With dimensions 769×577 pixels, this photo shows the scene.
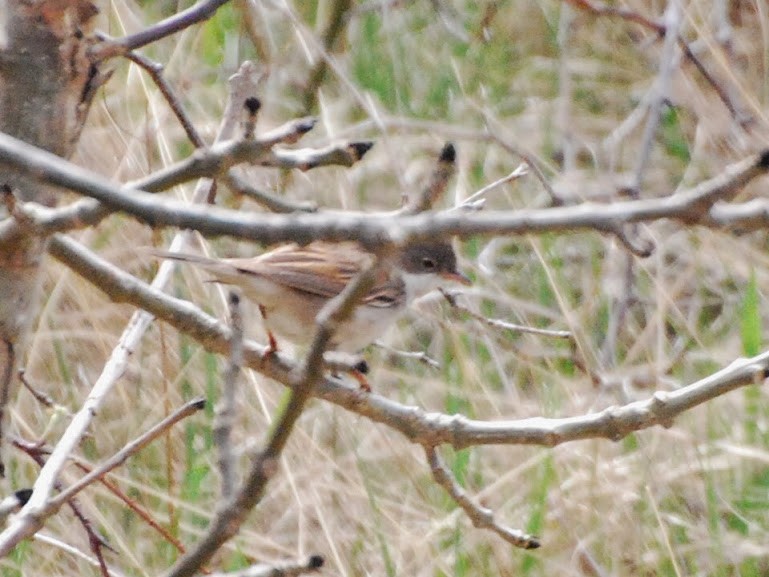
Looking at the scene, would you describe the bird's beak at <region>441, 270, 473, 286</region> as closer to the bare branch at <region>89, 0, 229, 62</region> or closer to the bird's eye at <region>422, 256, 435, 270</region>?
the bird's eye at <region>422, 256, 435, 270</region>

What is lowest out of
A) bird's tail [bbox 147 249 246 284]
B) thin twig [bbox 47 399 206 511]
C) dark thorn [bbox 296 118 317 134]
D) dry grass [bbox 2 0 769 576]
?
dry grass [bbox 2 0 769 576]

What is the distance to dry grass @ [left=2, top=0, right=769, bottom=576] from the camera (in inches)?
118

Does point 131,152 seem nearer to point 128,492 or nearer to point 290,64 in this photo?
point 128,492

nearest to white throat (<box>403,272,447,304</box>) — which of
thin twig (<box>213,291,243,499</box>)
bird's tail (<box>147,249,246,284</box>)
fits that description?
bird's tail (<box>147,249,246,284</box>)

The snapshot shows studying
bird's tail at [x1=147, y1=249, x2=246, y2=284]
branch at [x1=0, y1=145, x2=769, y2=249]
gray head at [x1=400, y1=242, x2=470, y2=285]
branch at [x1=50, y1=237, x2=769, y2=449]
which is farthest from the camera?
gray head at [x1=400, y1=242, x2=470, y2=285]

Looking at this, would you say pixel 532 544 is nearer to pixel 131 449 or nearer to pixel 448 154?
pixel 131 449

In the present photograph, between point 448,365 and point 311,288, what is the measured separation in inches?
30.5

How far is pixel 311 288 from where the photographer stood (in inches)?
116

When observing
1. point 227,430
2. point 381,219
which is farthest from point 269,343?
point 381,219

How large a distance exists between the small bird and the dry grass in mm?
198

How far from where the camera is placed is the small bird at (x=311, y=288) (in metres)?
2.79

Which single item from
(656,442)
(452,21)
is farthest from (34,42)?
(452,21)

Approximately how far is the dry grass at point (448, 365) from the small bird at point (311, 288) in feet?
0.65

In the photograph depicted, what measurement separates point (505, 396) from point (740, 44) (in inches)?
70.3
